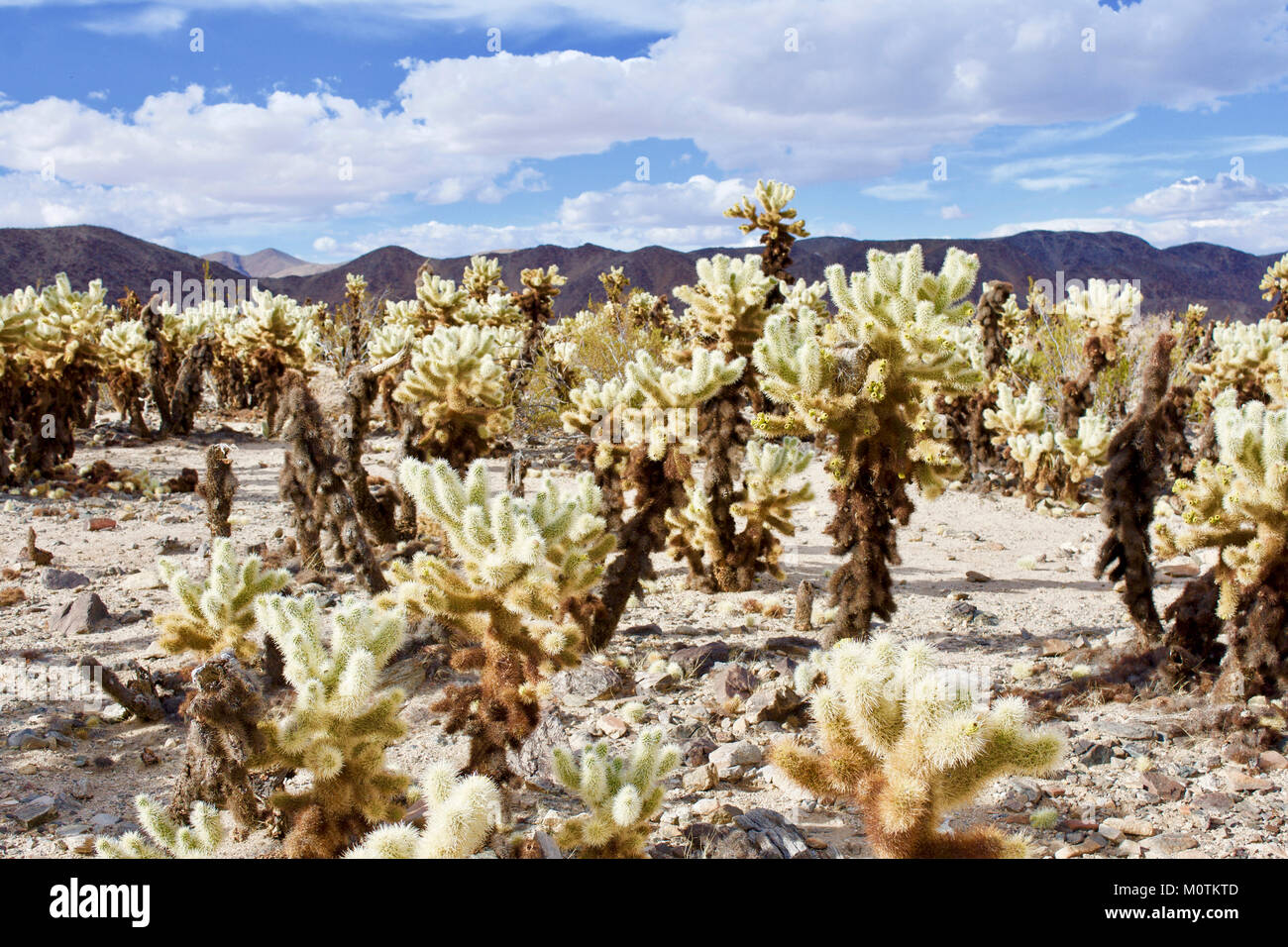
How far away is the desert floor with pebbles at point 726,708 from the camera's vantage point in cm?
358

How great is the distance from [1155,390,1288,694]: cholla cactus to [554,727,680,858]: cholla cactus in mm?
3266

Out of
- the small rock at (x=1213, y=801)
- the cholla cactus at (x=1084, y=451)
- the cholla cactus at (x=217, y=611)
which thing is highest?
the cholla cactus at (x=1084, y=451)

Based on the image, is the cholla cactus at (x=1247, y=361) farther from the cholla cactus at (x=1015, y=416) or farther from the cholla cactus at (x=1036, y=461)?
the cholla cactus at (x=1036, y=461)

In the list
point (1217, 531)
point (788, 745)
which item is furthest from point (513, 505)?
point (1217, 531)

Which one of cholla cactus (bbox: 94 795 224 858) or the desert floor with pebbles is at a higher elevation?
cholla cactus (bbox: 94 795 224 858)

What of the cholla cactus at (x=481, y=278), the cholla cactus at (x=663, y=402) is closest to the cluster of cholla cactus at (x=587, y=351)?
the cholla cactus at (x=481, y=278)

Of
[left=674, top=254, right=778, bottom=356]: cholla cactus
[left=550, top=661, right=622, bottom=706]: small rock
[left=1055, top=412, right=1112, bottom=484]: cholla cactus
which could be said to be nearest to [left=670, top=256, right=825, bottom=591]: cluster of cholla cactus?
[left=674, top=254, right=778, bottom=356]: cholla cactus

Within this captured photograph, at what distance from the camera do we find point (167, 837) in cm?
263

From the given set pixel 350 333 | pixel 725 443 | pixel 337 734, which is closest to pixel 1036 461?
pixel 725 443

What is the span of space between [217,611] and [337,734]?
1.37m

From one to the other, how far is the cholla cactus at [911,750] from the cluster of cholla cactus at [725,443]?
3.48 meters

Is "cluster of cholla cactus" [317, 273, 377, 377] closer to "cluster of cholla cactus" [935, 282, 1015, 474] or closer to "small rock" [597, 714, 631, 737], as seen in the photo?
"cluster of cholla cactus" [935, 282, 1015, 474]

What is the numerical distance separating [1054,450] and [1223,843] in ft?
27.2

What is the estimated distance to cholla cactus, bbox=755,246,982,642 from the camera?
4.68 meters
